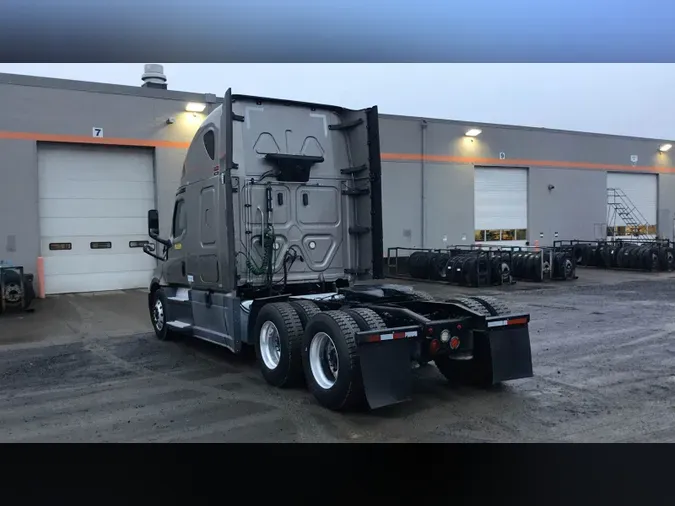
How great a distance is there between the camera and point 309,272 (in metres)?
8.35

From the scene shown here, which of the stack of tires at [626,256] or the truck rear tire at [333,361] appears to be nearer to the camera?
the truck rear tire at [333,361]

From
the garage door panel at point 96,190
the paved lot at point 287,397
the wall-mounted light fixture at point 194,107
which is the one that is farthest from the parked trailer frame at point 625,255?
the garage door panel at point 96,190

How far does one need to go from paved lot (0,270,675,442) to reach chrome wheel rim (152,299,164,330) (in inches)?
11.4

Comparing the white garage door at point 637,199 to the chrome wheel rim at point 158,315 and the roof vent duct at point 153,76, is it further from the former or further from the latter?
the chrome wheel rim at point 158,315

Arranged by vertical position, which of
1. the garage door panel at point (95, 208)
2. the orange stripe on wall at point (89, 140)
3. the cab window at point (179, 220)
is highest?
the orange stripe on wall at point (89, 140)

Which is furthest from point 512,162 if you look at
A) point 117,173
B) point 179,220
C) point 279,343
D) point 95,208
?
point 279,343

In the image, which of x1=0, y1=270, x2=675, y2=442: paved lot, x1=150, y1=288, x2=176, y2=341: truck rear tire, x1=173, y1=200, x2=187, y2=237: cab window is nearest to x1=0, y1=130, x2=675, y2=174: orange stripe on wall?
x1=150, y1=288, x2=176, y2=341: truck rear tire

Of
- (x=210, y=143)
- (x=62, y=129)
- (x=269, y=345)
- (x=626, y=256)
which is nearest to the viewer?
→ (x=269, y=345)

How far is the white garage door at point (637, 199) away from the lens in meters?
31.2

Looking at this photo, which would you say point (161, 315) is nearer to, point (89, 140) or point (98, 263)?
point (98, 263)

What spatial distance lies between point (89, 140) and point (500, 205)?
17144 millimetres

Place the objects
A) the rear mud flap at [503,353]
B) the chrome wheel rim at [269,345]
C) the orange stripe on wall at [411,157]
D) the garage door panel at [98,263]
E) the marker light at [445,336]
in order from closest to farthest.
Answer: the marker light at [445,336] < the rear mud flap at [503,353] < the chrome wheel rim at [269,345] < the orange stripe on wall at [411,157] < the garage door panel at [98,263]

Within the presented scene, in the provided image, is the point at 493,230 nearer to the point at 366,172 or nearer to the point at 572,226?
the point at 572,226
